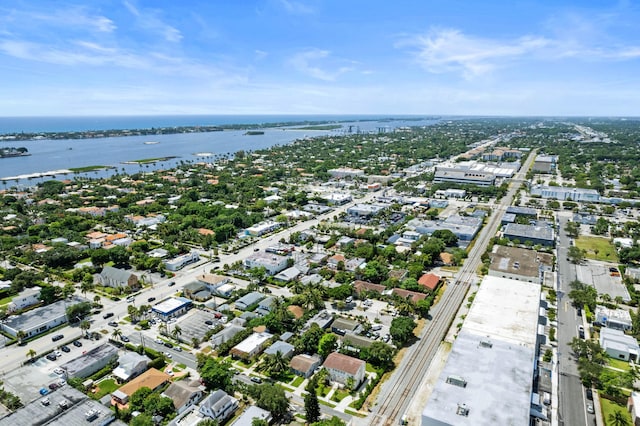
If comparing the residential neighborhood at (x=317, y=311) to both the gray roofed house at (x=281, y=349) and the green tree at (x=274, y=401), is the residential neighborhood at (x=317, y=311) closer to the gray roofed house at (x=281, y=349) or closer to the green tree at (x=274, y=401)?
the green tree at (x=274, y=401)

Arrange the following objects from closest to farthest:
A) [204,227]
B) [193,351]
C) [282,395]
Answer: [282,395], [193,351], [204,227]

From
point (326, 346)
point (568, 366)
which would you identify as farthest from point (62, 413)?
point (568, 366)

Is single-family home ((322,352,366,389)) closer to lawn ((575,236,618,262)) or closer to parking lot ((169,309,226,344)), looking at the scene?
parking lot ((169,309,226,344))

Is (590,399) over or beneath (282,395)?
beneath

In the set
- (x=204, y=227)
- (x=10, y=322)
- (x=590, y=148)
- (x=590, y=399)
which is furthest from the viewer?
(x=590, y=148)

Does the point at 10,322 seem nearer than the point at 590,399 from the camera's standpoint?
No

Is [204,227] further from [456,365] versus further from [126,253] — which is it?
[456,365]

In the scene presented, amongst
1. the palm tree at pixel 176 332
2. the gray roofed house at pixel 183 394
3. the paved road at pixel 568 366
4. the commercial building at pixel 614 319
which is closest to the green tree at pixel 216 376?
the gray roofed house at pixel 183 394

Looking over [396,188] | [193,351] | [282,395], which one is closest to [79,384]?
[193,351]
